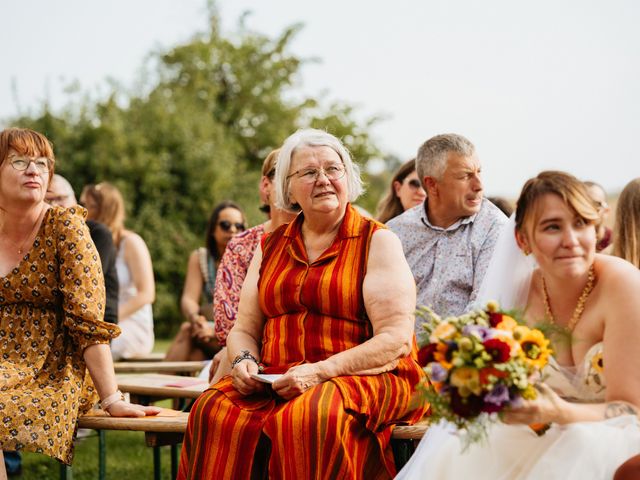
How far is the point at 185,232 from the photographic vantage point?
66.0 ft

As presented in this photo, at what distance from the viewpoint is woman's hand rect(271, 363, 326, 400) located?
3.83 m

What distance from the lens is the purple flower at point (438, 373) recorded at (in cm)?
279

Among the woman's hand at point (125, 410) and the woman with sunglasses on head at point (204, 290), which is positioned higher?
the woman with sunglasses on head at point (204, 290)

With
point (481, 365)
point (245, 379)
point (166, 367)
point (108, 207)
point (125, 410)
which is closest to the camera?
point (481, 365)

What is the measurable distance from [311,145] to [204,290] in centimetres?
368

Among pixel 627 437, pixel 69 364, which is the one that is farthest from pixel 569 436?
pixel 69 364

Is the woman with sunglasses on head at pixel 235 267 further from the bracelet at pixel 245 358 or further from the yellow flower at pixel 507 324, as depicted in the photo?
the yellow flower at pixel 507 324

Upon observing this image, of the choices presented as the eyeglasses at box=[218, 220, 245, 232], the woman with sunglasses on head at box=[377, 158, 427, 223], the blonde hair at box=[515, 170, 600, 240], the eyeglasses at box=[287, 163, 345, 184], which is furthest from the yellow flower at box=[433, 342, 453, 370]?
the eyeglasses at box=[218, 220, 245, 232]

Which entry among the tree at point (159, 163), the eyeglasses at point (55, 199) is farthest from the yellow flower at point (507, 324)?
the tree at point (159, 163)

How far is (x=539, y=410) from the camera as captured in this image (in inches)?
113

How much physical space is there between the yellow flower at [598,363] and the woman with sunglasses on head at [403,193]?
3.25 meters

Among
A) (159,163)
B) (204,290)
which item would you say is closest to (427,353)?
(204,290)

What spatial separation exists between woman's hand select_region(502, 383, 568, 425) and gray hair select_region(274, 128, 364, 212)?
1878mm

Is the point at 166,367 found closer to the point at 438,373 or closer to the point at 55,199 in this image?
the point at 55,199
